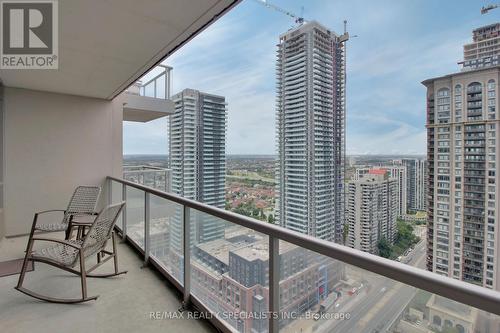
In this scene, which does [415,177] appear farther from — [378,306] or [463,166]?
[378,306]

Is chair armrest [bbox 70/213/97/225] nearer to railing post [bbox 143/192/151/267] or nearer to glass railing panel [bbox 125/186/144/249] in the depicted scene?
glass railing panel [bbox 125/186/144/249]

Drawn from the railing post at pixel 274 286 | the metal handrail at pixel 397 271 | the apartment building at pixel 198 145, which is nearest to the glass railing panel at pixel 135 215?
the apartment building at pixel 198 145

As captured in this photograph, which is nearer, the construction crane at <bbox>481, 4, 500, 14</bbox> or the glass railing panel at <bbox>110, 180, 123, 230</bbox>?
the glass railing panel at <bbox>110, 180, 123, 230</bbox>

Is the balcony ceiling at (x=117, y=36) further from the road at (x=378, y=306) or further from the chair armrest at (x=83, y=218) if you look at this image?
the road at (x=378, y=306)

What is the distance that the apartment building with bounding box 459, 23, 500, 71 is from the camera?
15.2 ft

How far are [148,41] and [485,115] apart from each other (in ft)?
15.8

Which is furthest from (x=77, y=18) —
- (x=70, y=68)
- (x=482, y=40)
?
(x=482, y=40)

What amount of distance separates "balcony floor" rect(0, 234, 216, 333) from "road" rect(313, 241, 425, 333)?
52.3 inches

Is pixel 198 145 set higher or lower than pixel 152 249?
higher

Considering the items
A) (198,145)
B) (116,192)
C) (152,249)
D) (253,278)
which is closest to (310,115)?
(198,145)

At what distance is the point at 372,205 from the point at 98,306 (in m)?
4.24

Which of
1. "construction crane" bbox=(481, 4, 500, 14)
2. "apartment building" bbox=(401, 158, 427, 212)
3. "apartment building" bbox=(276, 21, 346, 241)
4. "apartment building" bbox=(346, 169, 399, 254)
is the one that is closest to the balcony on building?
"apartment building" bbox=(346, 169, 399, 254)

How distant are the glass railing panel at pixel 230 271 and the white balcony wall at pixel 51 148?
383 cm

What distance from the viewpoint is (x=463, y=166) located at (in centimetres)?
407
